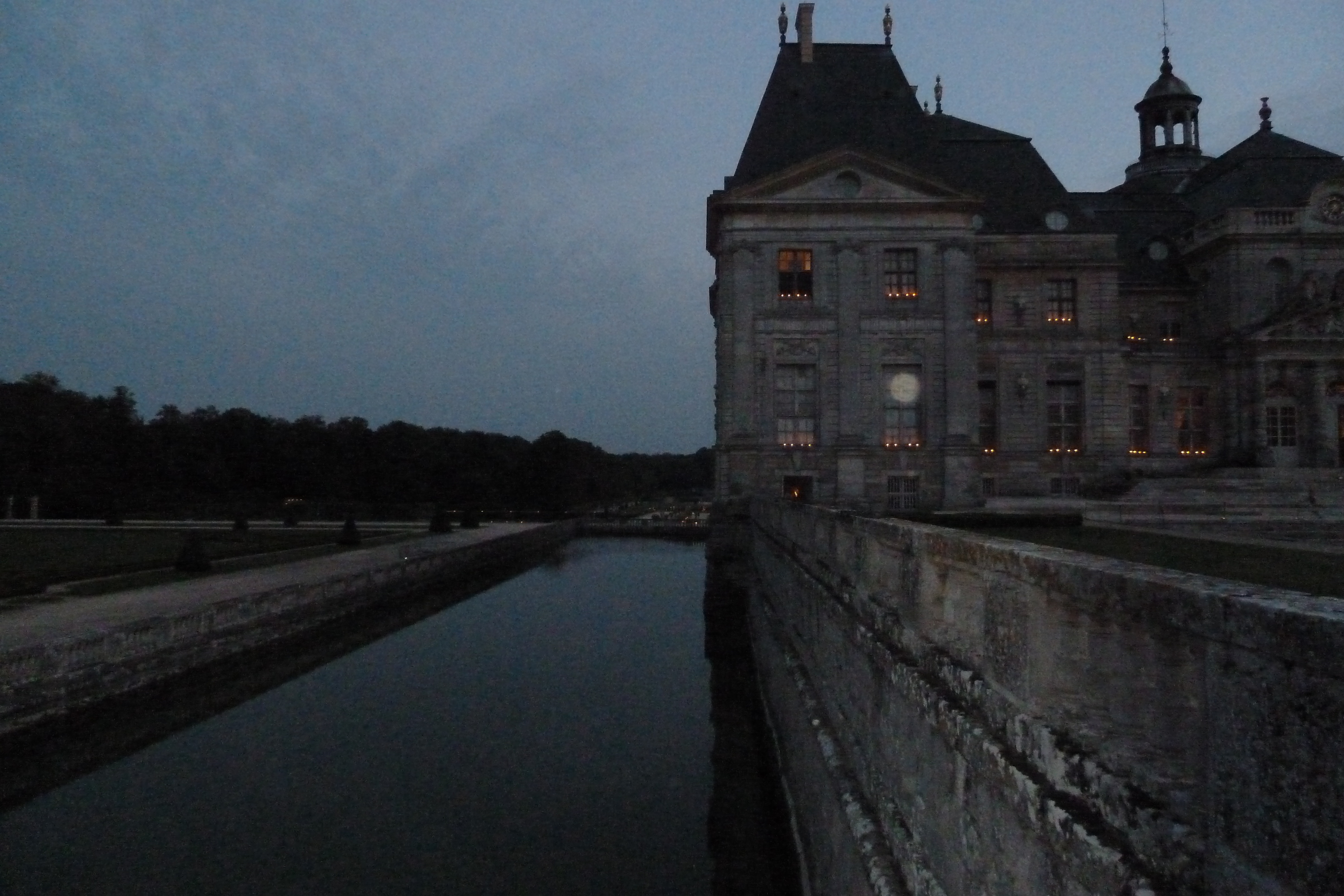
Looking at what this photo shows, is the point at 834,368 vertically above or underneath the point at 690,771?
above

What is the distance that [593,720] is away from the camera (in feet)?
55.0

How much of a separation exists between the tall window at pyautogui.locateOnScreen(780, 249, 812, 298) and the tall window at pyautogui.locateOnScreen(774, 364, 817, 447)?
2434mm

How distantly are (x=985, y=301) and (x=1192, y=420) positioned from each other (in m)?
9.72

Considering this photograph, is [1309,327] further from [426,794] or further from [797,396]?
[426,794]

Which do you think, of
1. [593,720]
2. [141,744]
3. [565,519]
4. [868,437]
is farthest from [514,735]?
[565,519]

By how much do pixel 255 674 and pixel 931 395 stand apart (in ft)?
74.3

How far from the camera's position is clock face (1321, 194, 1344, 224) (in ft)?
118

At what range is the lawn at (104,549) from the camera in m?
22.2

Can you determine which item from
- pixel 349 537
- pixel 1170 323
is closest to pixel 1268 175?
pixel 1170 323

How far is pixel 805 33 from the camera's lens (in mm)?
36969

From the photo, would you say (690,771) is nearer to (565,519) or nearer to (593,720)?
(593,720)

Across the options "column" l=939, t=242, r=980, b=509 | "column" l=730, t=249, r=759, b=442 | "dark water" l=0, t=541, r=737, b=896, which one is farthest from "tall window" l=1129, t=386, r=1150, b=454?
"dark water" l=0, t=541, r=737, b=896

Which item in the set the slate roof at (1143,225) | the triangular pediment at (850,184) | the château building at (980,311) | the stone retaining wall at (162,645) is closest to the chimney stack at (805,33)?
the château building at (980,311)

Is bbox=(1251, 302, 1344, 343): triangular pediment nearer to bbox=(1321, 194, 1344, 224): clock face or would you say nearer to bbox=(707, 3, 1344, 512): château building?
bbox=(707, 3, 1344, 512): château building
